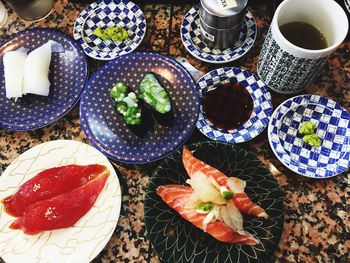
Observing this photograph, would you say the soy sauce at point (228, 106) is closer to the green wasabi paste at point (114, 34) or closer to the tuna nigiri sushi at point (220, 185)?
the tuna nigiri sushi at point (220, 185)

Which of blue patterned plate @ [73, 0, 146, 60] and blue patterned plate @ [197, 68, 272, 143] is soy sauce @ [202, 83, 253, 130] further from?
blue patterned plate @ [73, 0, 146, 60]

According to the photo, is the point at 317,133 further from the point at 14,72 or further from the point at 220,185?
the point at 14,72

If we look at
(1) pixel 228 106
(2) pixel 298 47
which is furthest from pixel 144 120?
(2) pixel 298 47

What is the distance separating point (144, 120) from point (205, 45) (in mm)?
344

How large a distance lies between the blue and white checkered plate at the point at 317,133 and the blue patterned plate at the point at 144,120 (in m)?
0.27

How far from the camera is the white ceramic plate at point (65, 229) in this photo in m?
1.05

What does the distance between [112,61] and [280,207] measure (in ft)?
2.25

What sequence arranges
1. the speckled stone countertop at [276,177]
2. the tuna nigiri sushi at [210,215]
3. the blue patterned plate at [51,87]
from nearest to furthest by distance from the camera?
1. the tuna nigiri sushi at [210,215]
2. the speckled stone countertop at [276,177]
3. the blue patterned plate at [51,87]

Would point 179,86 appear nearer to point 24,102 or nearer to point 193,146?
point 193,146

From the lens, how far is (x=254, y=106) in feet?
3.97

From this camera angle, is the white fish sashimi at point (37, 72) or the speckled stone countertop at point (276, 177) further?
the white fish sashimi at point (37, 72)

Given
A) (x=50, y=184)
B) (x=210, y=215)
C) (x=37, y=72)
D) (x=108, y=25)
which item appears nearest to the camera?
(x=210, y=215)

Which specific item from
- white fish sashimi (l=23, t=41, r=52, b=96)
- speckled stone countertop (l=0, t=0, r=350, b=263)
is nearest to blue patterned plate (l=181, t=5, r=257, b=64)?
speckled stone countertop (l=0, t=0, r=350, b=263)

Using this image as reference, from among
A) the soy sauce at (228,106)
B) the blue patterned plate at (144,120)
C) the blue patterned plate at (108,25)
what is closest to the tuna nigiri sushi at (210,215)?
the blue patterned plate at (144,120)
